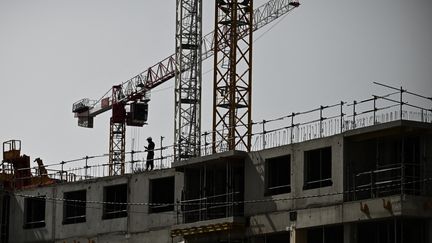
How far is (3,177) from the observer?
99.9m

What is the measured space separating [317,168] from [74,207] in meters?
22.6

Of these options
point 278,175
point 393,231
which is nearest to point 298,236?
point 278,175

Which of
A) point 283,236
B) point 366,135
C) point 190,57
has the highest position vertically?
point 190,57

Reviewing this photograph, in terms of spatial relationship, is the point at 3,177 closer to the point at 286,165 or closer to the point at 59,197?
the point at 59,197

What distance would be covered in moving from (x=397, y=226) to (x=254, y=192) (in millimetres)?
11121

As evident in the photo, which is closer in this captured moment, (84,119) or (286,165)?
(286,165)

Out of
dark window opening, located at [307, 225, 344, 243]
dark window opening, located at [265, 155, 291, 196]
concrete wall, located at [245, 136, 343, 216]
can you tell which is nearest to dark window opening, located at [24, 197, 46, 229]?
concrete wall, located at [245, 136, 343, 216]

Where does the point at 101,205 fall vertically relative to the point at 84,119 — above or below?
below

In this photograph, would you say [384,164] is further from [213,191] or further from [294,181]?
[213,191]

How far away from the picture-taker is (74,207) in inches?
3595

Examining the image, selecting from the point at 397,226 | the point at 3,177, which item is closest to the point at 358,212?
the point at 397,226

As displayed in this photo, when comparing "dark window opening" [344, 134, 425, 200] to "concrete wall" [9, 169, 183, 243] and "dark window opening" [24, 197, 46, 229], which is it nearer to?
"concrete wall" [9, 169, 183, 243]

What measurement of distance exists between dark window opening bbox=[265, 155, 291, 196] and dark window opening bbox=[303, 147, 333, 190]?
171 centimetres

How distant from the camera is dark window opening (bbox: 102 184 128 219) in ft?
289
